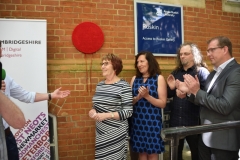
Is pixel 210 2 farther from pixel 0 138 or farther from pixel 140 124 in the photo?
pixel 0 138

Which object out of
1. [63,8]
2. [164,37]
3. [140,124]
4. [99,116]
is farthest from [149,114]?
[63,8]

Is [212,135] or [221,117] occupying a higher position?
[221,117]

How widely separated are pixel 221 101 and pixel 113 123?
99 centimetres

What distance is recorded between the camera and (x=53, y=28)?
3.02m

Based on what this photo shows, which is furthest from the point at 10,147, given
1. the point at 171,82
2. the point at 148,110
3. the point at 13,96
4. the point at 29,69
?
the point at 171,82

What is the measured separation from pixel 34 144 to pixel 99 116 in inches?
35.3

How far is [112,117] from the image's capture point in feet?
7.38

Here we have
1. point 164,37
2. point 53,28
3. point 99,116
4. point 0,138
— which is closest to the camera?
point 0,138

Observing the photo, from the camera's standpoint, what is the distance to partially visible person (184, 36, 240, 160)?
1.78 m

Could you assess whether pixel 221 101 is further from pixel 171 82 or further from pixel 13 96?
pixel 13 96

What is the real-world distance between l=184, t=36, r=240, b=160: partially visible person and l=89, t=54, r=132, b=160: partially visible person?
0.64 meters

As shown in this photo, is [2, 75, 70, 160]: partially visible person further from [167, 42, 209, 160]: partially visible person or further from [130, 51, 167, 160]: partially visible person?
[167, 42, 209, 160]: partially visible person

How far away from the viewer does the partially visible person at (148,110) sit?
2428mm

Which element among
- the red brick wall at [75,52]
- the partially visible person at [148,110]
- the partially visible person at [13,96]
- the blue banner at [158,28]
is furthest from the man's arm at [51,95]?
the blue banner at [158,28]
